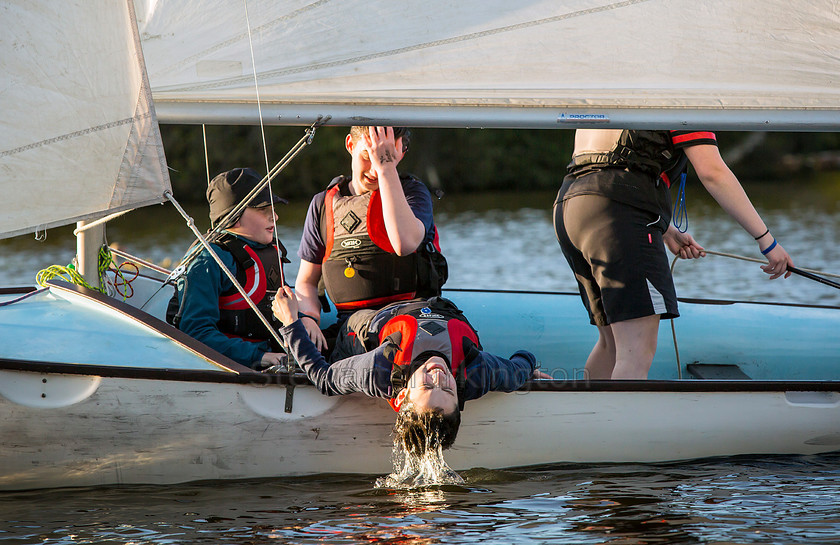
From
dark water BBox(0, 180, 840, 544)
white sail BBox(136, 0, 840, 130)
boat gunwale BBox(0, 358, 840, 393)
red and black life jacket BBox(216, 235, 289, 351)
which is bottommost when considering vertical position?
dark water BBox(0, 180, 840, 544)

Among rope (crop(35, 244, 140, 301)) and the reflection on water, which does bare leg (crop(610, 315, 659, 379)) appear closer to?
rope (crop(35, 244, 140, 301))

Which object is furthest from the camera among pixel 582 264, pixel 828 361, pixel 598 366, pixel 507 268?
pixel 507 268

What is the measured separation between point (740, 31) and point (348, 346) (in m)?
1.62

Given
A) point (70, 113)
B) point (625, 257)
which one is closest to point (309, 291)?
point (70, 113)

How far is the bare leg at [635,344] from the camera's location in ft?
11.1

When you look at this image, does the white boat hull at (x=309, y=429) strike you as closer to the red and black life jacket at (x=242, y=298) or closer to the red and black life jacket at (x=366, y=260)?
the red and black life jacket at (x=366, y=260)

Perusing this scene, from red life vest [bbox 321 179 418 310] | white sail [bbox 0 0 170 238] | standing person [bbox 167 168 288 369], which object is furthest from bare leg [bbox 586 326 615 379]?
white sail [bbox 0 0 170 238]

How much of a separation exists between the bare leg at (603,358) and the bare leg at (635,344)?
0.83 feet

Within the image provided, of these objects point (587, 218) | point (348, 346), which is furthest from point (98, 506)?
point (587, 218)

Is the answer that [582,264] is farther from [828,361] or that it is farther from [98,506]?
[98,506]

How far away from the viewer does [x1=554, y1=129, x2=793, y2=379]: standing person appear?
332 cm

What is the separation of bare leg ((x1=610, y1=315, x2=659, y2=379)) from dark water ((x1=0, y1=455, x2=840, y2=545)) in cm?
33

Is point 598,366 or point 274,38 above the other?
point 274,38

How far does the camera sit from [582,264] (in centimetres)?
351
